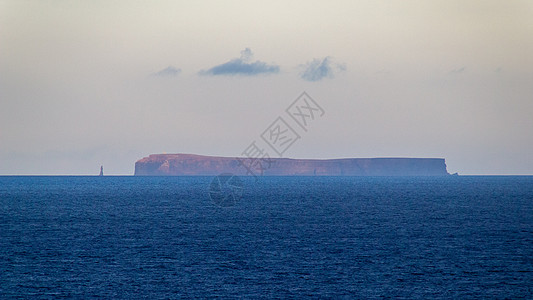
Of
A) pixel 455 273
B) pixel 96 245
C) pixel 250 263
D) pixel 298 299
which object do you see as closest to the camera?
pixel 298 299

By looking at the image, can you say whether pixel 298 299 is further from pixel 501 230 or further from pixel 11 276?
pixel 501 230

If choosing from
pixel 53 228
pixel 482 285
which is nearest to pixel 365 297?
pixel 482 285

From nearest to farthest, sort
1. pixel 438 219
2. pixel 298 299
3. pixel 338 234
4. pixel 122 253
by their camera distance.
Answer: pixel 298 299, pixel 122 253, pixel 338 234, pixel 438 219

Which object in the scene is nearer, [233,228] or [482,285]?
[482,285]

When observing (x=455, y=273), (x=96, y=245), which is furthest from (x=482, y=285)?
A: (x=96, y=245)

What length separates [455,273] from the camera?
48.8m

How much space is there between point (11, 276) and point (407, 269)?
3405 cm

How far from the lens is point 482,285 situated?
4412 centimetres

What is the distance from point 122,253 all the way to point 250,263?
14592 millimetres

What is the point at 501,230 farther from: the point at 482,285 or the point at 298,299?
the point at 298,299

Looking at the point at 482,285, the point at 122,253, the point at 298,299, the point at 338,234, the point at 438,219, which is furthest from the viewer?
the point at 438,219

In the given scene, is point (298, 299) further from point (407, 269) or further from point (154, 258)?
point (154, 258)

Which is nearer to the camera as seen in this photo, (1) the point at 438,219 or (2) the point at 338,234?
(2) the point at 338,234

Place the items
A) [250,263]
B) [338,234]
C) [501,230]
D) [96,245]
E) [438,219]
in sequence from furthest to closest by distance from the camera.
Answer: [438,219] < [501,230] < [338,234] < [96,245] < [250,263]
